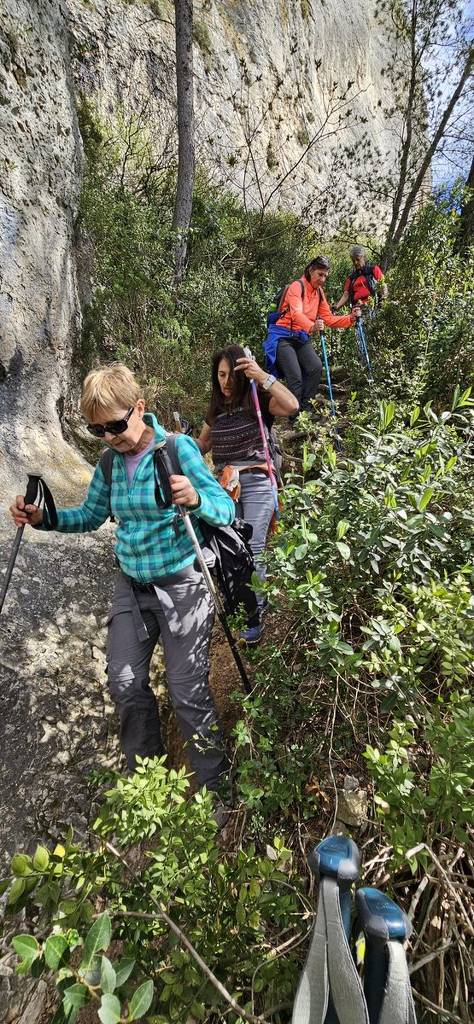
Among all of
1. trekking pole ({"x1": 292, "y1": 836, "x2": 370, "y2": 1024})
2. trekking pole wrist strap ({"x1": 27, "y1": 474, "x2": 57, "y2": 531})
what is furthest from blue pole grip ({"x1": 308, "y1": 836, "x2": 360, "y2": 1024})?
trekking pole wrist strap ({"x1": 27, "y1": 474, "x2": 57, "y2": 531})

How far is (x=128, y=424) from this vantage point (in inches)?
95.8

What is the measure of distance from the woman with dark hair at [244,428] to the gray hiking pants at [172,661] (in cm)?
121

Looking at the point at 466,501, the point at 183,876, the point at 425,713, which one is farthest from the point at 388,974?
the point at 466,501

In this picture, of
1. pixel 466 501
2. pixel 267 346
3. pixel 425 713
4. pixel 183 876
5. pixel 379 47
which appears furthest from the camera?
pixel 379 47

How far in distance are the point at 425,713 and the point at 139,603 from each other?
1518 mm

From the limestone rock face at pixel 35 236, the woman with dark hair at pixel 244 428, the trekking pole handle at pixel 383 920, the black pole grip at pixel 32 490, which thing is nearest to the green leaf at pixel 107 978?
the trekking pole handle at pixel 383 920

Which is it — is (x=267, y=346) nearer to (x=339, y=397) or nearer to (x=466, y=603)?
(x=339, y=397)

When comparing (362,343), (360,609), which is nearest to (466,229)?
(362,343)

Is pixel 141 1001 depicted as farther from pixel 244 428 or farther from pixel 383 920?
pixel 244 428

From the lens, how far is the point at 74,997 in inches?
39.2

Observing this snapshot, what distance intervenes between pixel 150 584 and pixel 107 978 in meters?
1.70

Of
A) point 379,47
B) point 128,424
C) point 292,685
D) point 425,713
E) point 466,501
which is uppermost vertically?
point 379,47

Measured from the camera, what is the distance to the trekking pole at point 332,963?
105 cm

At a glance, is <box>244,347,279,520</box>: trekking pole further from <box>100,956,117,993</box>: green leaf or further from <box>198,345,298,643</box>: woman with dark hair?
<box>100,956,117,993</box>: green leaf
